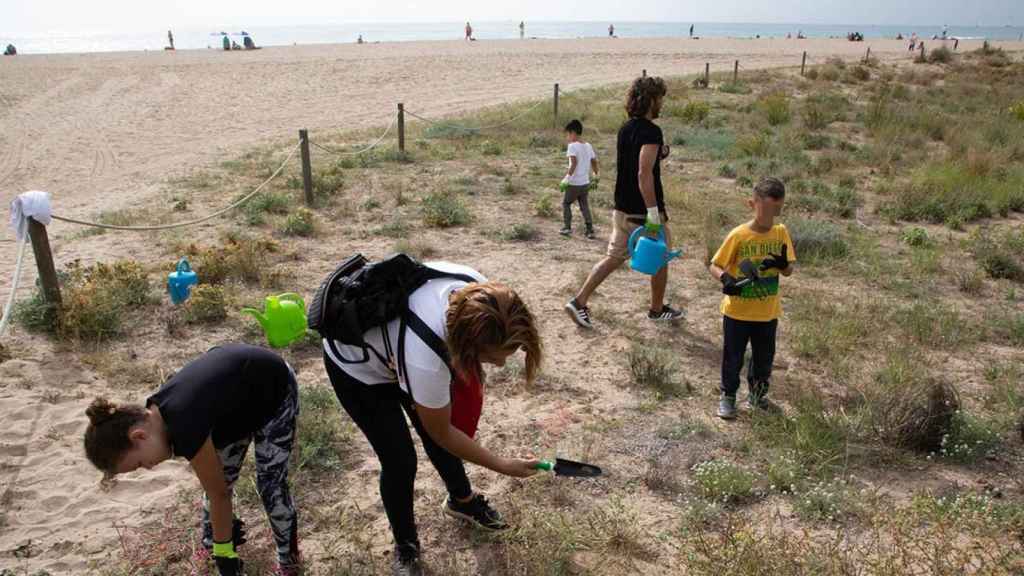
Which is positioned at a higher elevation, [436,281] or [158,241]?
[436,281]

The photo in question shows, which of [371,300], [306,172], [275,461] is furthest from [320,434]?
[306,172]

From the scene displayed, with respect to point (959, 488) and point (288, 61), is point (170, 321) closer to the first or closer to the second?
point (959, 488)

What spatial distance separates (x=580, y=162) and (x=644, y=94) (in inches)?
115

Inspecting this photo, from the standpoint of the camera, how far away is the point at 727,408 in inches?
168

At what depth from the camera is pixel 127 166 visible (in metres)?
13.3

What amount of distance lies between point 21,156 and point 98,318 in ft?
37.2

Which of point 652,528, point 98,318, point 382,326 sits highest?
point 382,326

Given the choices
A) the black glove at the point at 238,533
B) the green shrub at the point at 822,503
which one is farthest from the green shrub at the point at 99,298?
the green shrub at the point at 822,503

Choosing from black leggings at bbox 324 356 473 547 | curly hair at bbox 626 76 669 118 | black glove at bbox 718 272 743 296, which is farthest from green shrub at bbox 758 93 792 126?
black leggings at bbox 324 356 473 547

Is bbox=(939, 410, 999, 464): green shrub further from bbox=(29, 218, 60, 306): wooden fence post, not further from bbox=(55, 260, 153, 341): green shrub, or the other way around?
bbox=(29, 218, 60, 306): wooden fence post

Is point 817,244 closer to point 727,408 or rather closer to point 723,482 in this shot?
point 727,408

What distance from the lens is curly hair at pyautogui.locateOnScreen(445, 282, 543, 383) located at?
6.73 feet

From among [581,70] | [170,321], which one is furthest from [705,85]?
[170,321]

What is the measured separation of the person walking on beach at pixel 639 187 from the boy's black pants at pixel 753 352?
126 cm
